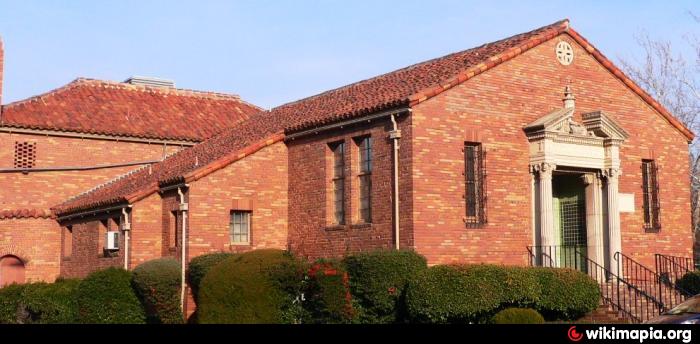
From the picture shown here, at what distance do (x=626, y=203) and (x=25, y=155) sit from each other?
21.3 metres

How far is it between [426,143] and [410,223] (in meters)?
1.92

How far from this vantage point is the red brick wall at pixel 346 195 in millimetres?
21125

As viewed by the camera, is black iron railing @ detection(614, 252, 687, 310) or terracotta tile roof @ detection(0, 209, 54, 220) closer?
black iron railing @ detection(614, 252, 687, 310)

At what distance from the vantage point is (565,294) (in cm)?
1884

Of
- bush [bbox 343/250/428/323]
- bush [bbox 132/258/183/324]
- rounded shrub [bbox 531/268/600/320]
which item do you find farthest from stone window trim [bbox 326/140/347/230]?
rounded shrub [bbox 531/268/600/320]

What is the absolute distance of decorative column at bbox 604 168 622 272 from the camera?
899 inches

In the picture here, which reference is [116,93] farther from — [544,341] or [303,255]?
[544,341]

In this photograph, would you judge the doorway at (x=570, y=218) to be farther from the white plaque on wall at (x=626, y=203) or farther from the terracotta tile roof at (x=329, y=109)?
the terracotta tile roof at (x=329, y=109)

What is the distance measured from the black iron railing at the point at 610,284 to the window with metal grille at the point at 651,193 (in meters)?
2.49

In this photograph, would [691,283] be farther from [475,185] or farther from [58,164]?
[58,164]

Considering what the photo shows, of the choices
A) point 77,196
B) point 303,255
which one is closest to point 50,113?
point 77,196

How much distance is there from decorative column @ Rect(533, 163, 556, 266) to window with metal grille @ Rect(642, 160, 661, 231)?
4.15m

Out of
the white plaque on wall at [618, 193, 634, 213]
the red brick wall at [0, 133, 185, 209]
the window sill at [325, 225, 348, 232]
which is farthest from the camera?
the red brick wall at [0, 133, 185, 209]

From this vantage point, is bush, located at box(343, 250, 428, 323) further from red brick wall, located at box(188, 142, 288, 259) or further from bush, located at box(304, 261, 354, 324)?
red brick wall, located at box(188, 142, 288, 259)
